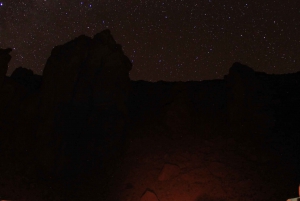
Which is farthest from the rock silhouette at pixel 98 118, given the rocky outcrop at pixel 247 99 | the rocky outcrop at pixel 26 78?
the rocky outcrop at pixel 26 78

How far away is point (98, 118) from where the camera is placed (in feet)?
54.1

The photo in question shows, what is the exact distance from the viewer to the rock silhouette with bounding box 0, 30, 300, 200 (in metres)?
15.1

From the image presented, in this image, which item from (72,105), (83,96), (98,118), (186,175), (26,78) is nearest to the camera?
(186,175)

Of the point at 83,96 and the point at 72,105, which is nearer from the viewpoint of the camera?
the point at 72,105

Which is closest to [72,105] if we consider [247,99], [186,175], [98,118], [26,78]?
[98,118]

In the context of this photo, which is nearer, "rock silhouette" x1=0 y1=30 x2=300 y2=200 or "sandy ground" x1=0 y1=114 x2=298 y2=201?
"sandy ground" x1=0 y1=114 x2=298 y2=201

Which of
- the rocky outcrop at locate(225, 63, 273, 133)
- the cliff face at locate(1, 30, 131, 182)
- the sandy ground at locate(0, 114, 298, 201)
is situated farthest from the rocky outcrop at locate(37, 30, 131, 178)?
the rocky outcrop at locate(225, 63, 273, 133)

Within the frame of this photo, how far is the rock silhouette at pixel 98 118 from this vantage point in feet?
49.6

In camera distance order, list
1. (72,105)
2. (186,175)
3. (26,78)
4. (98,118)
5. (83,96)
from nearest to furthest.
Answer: (186,175) → (72,105) → (83,96) → (98,118) → (26,78)

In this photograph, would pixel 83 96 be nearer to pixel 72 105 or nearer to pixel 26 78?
pixel 72 105

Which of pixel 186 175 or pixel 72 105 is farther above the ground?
pixel 72 105

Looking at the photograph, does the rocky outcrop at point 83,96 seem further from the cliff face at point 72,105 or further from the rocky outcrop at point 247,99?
the rocky outcrop at point 247,99

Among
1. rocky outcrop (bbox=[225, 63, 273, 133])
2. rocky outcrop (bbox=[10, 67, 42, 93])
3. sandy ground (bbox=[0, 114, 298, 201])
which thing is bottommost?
sandy ground (bbox=[0, 114, 298, 201])

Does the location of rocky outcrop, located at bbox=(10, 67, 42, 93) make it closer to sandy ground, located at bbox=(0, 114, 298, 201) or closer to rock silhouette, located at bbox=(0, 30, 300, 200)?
rock silhouette, located at bbox=(0, 30, 300, 200)
